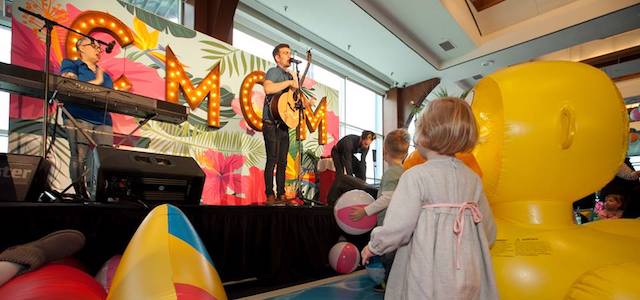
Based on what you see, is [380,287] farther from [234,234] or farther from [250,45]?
[250,45]

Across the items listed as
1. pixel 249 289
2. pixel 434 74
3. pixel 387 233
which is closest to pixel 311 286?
pixel 249 289

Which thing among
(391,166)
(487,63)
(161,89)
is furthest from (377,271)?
(487,63)

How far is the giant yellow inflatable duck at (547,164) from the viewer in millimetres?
1396

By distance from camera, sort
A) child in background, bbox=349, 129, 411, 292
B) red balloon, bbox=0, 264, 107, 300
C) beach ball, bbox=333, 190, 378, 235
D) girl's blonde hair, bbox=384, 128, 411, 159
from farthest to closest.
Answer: beach ball, bbox=333, 190, 378, 235
girl's blonde hair, bbox=384, 128, 411, 159
child in background, bbox=349, 129, 411, 292
red balloon, bbox=0, 264, 107, 300

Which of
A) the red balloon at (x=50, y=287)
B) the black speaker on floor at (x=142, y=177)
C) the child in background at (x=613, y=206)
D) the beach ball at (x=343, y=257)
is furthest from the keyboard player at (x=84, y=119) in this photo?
the child in background at (x=613, y=206)

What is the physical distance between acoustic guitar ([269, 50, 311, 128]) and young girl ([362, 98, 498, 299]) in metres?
2.08

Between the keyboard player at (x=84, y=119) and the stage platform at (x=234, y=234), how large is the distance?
2.82ft

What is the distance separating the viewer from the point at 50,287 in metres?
0.85

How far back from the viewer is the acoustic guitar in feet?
10.7

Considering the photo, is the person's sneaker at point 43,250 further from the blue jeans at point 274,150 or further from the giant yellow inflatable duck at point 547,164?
the blue jeans at point 274,150

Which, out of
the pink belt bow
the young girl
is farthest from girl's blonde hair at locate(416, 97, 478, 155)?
the pink belt bow

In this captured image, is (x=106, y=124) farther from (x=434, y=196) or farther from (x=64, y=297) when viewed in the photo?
(x=434, y=196)

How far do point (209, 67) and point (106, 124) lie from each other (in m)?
1.67

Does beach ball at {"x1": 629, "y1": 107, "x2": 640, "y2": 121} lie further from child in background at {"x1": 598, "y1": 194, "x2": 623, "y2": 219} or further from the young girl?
the young girl
